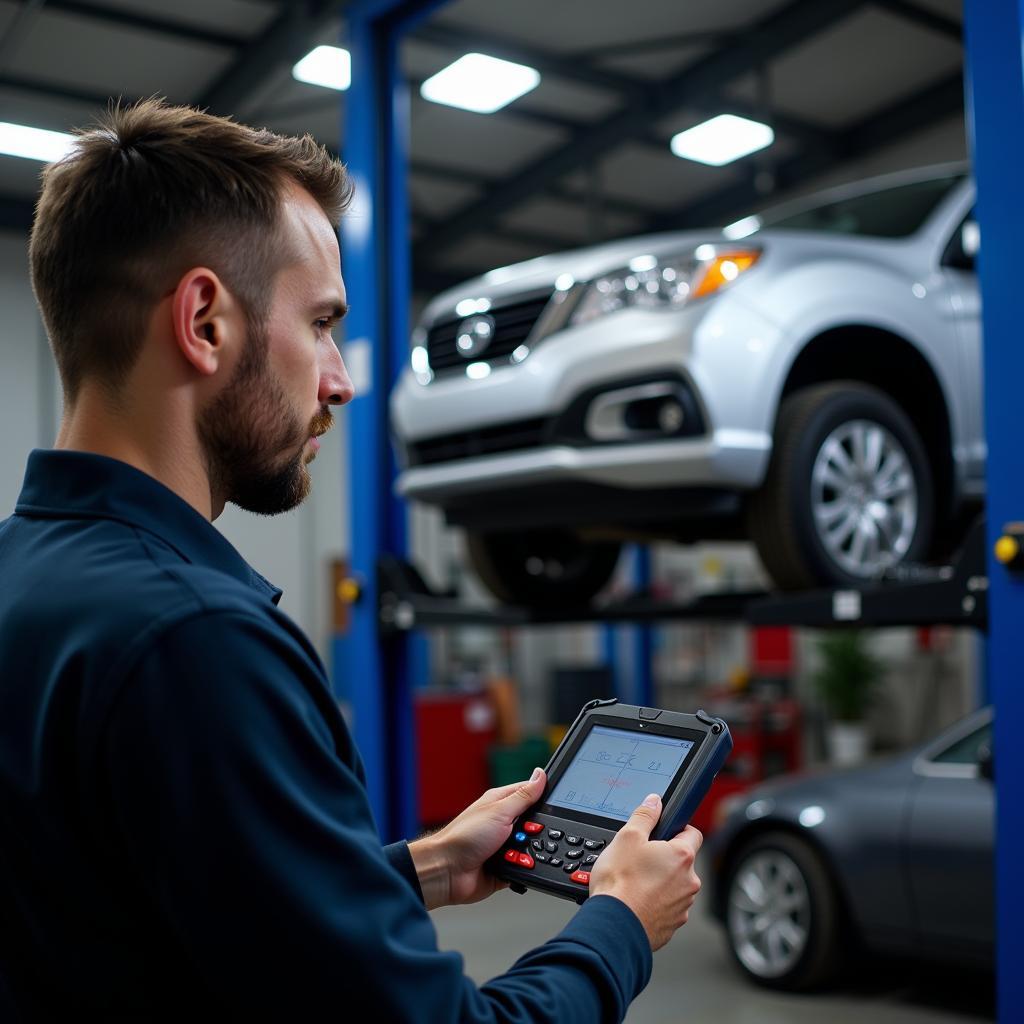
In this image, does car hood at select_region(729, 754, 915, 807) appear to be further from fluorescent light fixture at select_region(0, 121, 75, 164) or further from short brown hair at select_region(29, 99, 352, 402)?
short brown hair at select_region(29, 99, 352, 402)

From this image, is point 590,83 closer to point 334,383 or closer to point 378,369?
point 378,369

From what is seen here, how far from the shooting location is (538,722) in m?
11.1

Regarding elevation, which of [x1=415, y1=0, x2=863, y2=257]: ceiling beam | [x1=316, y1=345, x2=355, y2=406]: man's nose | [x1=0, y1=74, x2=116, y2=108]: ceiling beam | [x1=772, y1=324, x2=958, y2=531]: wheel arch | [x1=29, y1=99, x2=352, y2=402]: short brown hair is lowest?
[x1=316, y1=345, x2=355, y2=406]: man's nose

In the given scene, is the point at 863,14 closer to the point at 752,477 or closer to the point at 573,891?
the point at 752,477

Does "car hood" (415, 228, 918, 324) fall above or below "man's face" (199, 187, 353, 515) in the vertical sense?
above

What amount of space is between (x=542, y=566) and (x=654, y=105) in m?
3.91

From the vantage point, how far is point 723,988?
3.93 m

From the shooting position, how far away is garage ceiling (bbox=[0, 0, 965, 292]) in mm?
5367

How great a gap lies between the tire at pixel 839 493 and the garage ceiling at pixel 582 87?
227 cm

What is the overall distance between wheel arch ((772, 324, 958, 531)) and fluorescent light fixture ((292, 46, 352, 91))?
2841 mm

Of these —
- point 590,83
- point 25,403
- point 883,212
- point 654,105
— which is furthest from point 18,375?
point 654,105

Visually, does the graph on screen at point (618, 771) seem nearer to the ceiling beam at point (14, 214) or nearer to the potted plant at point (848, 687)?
the ceiling beam at point (14, 214)

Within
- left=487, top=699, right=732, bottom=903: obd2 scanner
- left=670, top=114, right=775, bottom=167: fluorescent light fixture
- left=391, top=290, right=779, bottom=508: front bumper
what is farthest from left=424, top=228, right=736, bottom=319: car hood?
left=670, top=114, right=775, bottom=167: fluorescent light fixture

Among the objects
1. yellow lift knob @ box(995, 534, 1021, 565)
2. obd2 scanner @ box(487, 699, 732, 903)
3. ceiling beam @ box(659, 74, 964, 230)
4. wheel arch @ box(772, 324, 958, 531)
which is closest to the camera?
obd2 scanner @ box(487, 699, 732, 903)
